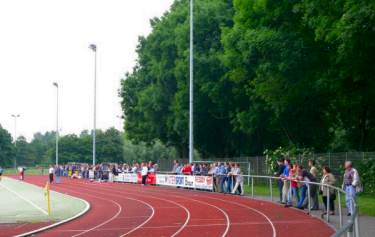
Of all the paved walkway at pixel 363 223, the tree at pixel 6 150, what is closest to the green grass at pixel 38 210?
the paved walkway at pixel 363 223

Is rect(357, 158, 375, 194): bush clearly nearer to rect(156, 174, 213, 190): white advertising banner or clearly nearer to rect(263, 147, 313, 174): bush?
rect(263, 147, 313, 174): bush

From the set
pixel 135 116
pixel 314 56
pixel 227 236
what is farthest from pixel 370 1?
pixel 135 116

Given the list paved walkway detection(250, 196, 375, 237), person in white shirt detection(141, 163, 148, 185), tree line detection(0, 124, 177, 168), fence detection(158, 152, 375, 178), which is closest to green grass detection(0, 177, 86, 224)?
paved walkway detection(250, 196, 375, 237)

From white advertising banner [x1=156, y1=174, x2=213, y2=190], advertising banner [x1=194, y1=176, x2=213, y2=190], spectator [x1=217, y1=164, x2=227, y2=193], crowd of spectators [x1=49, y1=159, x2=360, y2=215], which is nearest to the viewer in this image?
crowd of spectators [x1=49, y1=159, x2=360, y2=215]

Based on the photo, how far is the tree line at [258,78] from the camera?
92.3 ft

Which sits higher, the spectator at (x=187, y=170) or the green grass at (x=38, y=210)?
the spectator at (x=187, y=170)

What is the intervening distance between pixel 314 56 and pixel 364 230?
19368mm

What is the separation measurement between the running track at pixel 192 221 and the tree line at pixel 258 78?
6.86 meters

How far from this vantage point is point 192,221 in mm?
20203

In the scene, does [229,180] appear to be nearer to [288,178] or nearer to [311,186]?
[288,178]

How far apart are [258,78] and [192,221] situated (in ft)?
66.8

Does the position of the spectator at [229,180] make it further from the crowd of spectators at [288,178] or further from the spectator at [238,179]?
the spectator at [238,179]

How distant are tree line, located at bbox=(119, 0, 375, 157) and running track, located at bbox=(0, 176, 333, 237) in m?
6.86

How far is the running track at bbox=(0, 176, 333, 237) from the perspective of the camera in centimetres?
1720
